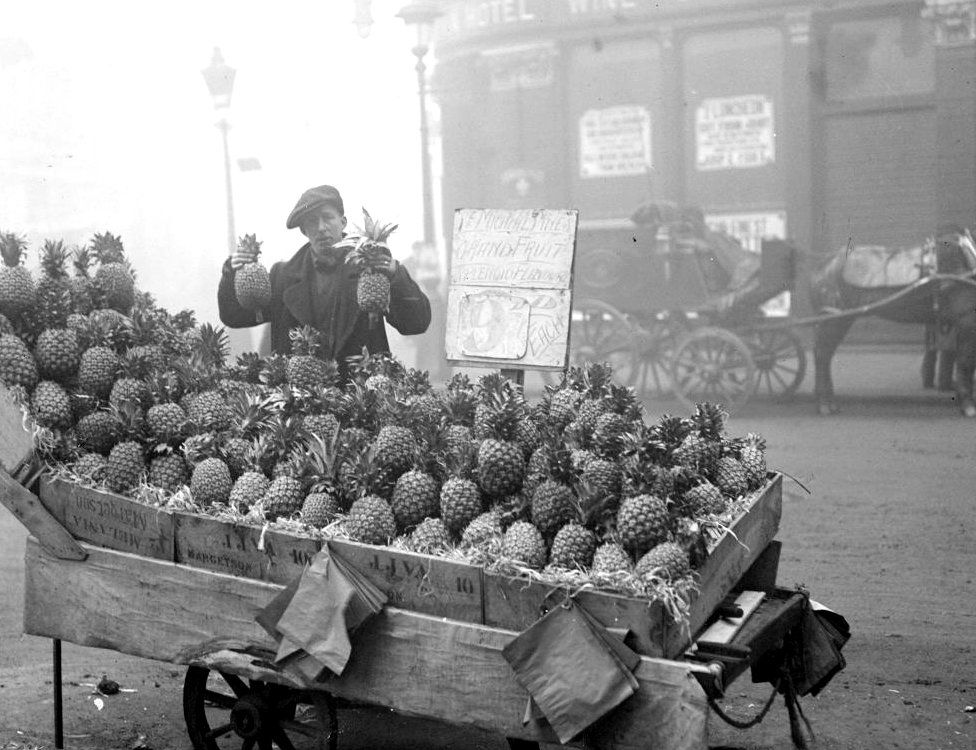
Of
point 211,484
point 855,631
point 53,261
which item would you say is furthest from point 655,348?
point 211,484

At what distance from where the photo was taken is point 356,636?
126 inches

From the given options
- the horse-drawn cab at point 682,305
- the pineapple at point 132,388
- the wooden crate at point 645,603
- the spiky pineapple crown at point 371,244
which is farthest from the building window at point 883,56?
the pineapple at point 132,388

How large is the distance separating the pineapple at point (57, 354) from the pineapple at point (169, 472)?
59 centimetres

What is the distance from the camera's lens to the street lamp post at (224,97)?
1218 centimetres

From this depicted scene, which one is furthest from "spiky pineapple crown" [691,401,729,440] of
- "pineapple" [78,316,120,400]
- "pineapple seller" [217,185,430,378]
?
"pineapple" [78,316,120,400]

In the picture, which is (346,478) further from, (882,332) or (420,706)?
(882,332)

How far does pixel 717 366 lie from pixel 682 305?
1.32 meters

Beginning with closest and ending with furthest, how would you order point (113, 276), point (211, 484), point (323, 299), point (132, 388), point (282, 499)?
1. point (282, 499)
2. point (211, 484)
3. point (132, 388)
4. point (113, 276)
5. point (323, 299)

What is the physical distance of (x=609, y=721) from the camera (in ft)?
9.46

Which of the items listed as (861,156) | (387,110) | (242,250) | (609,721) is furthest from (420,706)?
(861,156)

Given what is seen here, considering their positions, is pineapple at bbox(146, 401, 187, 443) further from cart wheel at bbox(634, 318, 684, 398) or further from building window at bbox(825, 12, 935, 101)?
building window at bbox(825, 12, 935, 101)

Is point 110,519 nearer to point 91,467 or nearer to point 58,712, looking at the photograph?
point 91,467

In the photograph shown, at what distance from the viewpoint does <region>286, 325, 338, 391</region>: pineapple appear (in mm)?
4125

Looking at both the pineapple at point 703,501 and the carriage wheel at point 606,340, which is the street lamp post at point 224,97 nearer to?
the carriage wheel at point 606,340
